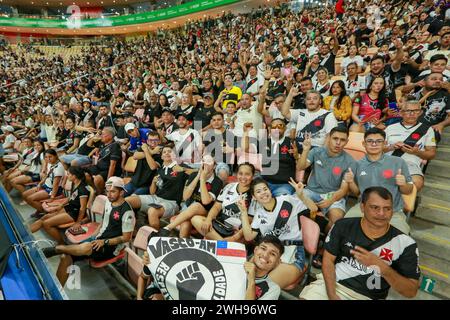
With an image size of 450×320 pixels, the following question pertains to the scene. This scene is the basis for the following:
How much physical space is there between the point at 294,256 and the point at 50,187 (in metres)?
5.07

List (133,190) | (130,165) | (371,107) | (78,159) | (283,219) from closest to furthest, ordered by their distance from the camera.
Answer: (283,219)
(371,107)
(133,190)
(130,165)
(78,159)

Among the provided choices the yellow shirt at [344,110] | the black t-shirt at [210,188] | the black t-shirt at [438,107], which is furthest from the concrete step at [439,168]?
the black t-shirt at [210,188]

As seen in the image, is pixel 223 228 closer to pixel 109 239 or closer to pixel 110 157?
pixel 109 239

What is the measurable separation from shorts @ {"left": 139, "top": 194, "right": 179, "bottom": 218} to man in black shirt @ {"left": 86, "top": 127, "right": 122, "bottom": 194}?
1.25 metres

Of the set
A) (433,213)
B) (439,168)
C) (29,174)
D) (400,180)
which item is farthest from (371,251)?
(29,174)

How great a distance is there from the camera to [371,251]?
1947 mm

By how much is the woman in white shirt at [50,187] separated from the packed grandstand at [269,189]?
0.03 m

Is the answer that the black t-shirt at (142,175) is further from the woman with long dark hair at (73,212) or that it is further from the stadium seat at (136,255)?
the stadium seat at (136,255)

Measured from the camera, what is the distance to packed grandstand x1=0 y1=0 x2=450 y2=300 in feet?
6.98

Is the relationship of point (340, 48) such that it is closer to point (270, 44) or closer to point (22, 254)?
point (270, 44)

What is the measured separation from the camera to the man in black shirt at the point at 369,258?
1856 mm

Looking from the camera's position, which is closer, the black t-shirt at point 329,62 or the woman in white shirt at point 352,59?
the woman in white shirt at point 352,59
